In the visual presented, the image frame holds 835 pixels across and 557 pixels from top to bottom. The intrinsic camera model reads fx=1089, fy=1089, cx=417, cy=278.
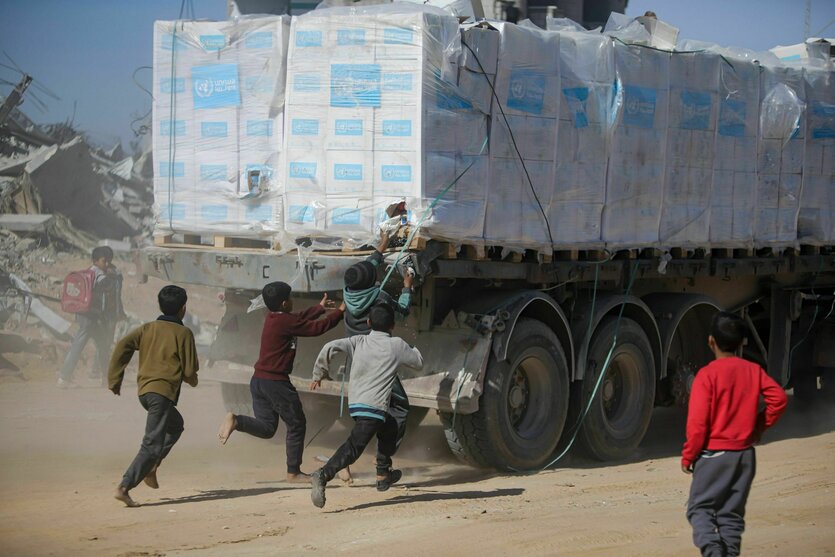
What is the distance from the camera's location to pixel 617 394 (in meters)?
10.1

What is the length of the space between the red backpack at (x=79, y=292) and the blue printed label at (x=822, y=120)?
8.31 metres

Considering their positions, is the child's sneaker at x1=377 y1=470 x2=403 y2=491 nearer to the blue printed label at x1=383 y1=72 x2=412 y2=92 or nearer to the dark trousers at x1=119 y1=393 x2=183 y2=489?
the dark trousers at x1=119 y1=393 x2=183 y2=489

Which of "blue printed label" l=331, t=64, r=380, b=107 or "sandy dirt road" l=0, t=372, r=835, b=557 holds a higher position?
"blue printed label" l=331, t=64, r=380, b=107

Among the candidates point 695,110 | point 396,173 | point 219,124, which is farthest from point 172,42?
point 695,110

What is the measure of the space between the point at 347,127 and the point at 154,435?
256cm

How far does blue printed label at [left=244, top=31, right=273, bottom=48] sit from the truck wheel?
3.10 metres

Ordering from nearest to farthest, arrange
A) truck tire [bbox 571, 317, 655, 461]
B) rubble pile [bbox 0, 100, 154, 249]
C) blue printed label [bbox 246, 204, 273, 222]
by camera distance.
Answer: blue printed label [bbox 246, 204, 273, 222]
truck tire [bbox 571, 317, 655, 461]
rubble pile [bbox 0, 100, 154, 249]

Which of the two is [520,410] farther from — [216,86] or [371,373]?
[216,86]

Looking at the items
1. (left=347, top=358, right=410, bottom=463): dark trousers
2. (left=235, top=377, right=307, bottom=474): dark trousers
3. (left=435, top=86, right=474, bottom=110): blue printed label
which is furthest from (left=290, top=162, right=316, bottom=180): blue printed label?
(left=347, top=358, right=410, bottom=463): dark trousers

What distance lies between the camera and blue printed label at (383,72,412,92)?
768cm

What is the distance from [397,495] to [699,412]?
2996 mm

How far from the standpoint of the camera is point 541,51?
332 inches

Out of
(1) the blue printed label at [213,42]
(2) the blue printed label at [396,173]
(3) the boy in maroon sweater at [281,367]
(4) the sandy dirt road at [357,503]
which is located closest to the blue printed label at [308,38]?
(1) the blue printed label at [213,42]

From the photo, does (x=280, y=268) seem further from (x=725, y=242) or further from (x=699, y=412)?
(x=725, y=242)
